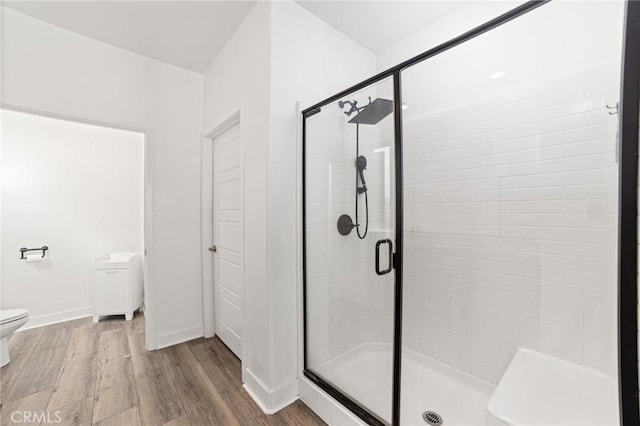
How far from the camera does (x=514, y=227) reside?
159 centimetres

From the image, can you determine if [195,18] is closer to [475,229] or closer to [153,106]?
[153,106]

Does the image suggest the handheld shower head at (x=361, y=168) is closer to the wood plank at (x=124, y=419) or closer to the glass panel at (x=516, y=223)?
the glass panel at (x=516, y=223)

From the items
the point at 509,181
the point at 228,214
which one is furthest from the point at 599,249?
the point at 228,214

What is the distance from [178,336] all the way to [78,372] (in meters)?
0.71

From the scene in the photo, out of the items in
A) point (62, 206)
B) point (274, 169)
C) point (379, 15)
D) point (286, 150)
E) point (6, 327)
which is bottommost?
point (6, 327)

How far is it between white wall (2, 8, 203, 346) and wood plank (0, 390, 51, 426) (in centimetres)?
75

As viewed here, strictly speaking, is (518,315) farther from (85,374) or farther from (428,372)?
(85,374)

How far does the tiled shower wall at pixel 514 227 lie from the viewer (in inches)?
52.3

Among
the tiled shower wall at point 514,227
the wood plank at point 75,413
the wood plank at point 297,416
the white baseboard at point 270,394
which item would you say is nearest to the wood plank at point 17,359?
the wood plank at point 75,413

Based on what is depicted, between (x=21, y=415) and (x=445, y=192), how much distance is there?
3.02 m

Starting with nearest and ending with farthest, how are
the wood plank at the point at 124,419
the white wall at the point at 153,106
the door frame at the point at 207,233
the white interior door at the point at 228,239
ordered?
the wood plank at the point at 124,419 < the white wall at the point at 153,106 < the white interior door at the point at 228,239 < the door frame at the point at 207,233

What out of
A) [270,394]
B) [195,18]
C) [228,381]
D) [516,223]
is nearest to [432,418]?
[270,394]

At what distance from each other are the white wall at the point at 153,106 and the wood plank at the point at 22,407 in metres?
0.75

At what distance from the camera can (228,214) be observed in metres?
2.46
